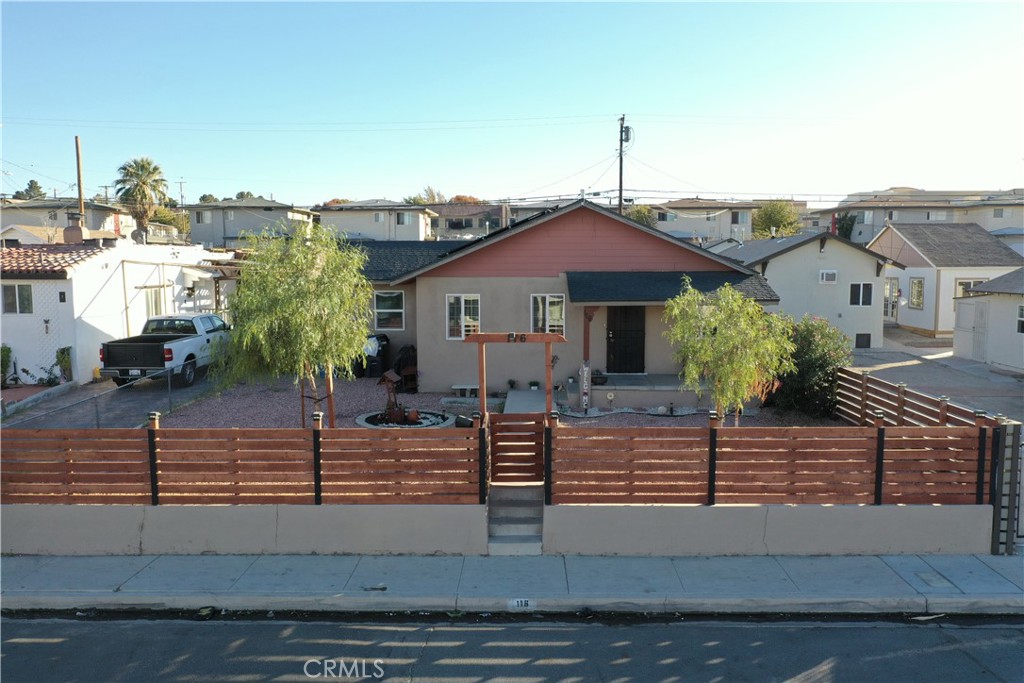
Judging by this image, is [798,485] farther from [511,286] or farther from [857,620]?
[511,286]

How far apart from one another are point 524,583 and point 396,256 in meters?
16.9

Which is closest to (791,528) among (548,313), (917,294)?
(548,313)

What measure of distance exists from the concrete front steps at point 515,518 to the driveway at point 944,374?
37.4ft

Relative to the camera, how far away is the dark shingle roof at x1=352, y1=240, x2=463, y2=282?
73.2ft

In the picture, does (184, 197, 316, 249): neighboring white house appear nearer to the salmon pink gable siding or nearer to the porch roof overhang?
the salmon pink gable siding

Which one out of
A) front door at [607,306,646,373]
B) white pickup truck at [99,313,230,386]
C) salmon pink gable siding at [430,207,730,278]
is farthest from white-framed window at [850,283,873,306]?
white pickup truck at [99,313,230,386]

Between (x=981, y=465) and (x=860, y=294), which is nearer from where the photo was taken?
(x=981, y=465)

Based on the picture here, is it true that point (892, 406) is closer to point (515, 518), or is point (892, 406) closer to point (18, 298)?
point (515, 518)

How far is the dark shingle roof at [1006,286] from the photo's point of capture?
22078mm

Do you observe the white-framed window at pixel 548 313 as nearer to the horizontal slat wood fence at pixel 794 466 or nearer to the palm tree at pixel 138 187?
the horizontal slat wood fence at pixel 794 466

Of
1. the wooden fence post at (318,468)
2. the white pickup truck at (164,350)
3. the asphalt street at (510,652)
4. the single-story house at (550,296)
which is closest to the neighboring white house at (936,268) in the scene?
the single-story house at (550,296)

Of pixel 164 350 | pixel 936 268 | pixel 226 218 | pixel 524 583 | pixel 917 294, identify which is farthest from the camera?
pixel 226 218

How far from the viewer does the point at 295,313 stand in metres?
12.1

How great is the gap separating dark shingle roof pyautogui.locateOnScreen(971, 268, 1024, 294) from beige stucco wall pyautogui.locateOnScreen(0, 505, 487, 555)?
20.2m
